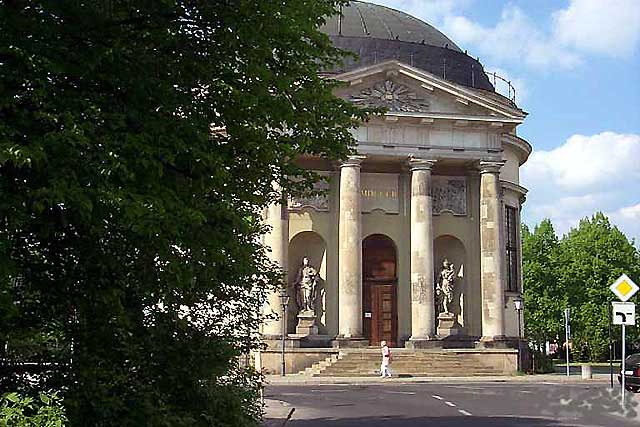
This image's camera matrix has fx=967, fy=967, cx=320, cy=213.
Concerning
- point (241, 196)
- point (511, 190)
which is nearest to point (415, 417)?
point (241, 196)

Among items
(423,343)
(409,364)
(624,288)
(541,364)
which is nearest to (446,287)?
(423,343)

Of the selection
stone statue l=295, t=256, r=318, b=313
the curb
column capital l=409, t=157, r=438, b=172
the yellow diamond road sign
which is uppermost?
column capital l=409, t=157, r=438, b=172

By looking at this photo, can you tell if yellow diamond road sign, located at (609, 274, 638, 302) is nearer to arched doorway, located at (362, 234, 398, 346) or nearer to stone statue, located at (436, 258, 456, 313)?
stone statue, located at (436, 258, 456, 313)

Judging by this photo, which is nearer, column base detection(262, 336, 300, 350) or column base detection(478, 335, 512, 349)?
column base detection(262, 336, 300, 350)

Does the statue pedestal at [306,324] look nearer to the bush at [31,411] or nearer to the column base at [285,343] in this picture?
the column base at [285,343]

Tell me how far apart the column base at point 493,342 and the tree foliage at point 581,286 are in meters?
29.5

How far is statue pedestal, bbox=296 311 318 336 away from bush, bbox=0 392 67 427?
36129 mm

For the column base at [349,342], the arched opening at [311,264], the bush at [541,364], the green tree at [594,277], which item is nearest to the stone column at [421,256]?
the column base at [349,342]

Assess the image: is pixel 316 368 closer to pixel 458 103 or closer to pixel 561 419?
pixel 458 103

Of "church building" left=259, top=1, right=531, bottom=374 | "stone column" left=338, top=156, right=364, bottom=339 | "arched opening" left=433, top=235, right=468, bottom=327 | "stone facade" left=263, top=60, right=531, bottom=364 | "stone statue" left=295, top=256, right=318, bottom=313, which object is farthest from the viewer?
"arched opening" left=433, top=235, right=468, bottom=327

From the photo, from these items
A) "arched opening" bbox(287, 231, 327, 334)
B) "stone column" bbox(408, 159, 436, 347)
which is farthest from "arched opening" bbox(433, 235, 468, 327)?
"arched opening" bbox(287, 231, 327, 334)

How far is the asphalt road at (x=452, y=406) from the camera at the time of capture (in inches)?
794

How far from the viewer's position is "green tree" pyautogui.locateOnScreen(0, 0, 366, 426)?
27.4ft

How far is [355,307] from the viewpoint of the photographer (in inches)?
1738
